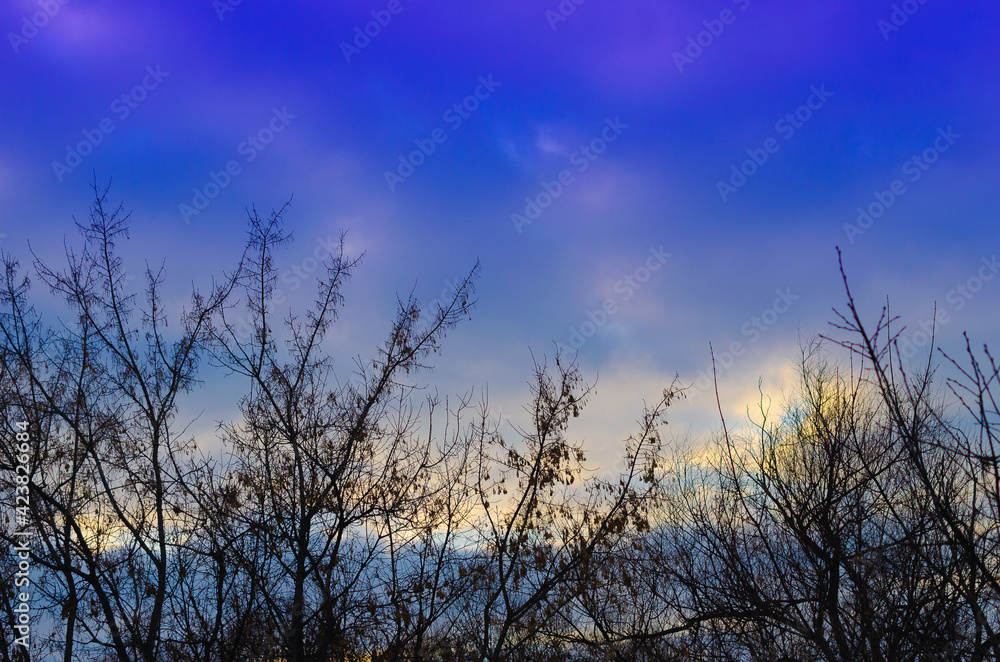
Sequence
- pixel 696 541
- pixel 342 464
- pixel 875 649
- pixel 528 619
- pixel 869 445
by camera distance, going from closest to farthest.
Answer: pixel 875 649 < pixel 869 445 < pixel 696 541 < pixel 342 464 < pixel 528 619

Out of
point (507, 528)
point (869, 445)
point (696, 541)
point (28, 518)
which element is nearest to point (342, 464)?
point (507, 528)

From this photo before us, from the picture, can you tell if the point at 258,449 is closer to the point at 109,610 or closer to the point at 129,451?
the point at 129,451

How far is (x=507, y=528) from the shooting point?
44.8 feet

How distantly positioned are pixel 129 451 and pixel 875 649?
1215 cm

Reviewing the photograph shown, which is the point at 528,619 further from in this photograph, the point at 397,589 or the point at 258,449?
the point at 258,449

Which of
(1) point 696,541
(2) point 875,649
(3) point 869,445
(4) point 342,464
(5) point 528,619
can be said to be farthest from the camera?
(5) point 528,619

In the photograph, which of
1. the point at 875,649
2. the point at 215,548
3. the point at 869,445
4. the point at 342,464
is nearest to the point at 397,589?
the point at 342,464

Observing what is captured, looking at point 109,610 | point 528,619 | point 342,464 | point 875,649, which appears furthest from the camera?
point 528,619

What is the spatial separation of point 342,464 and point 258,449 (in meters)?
1.51

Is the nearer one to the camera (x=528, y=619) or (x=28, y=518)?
(x=28, y=518)

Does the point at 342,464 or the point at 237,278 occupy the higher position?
the point at 237,278

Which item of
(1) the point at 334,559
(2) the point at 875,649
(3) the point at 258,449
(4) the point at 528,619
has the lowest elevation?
(2) the point at 875,649

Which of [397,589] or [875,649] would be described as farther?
[397,589]

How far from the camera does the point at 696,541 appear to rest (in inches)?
420
